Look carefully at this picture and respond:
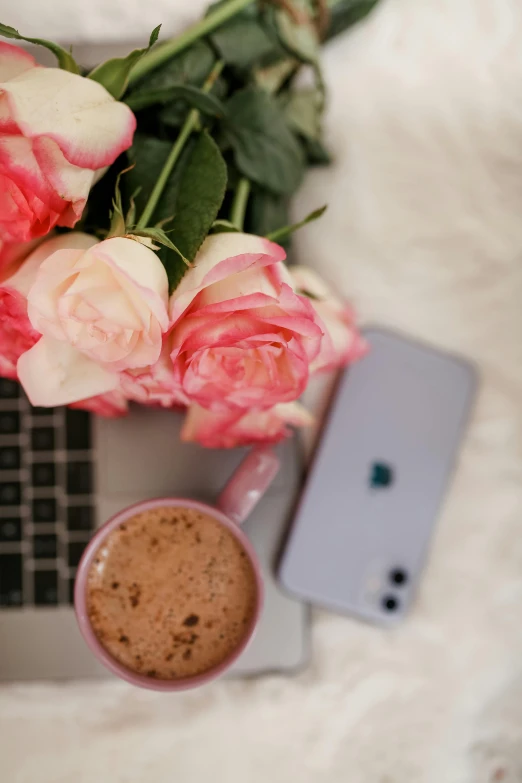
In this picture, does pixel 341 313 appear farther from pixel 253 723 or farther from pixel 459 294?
pixel 253 723

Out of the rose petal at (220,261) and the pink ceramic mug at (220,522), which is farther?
the pink ceramic mug at (220,522)

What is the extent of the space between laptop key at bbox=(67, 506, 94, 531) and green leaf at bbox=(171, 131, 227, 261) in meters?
0.26

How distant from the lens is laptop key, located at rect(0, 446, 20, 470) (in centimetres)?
48

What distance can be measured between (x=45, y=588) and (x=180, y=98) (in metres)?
0.34

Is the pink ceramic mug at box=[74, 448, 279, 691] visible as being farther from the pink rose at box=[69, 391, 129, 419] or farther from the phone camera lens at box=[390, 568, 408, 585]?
the phone camera lens at box=[390, 568, 408, 585]

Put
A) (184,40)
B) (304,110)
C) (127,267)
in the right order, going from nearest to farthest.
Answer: (127,267) → (184,40) → (304,110)

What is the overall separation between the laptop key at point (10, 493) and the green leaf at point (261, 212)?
248 millimetres

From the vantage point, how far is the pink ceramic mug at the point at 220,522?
36 cm

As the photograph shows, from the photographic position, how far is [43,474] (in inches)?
18.7

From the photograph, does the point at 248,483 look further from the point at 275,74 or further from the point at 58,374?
the point at 275,74

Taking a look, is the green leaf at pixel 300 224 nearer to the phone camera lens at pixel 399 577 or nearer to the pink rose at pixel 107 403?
the pink rose at pixel 107 403

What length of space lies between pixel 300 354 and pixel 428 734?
0.41 m

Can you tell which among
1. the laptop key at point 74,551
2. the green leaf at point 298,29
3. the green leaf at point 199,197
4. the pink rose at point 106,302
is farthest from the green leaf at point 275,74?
the laptop key at point 74,551

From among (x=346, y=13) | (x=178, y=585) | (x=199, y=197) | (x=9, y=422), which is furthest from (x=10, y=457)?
(x=346, y=13)
